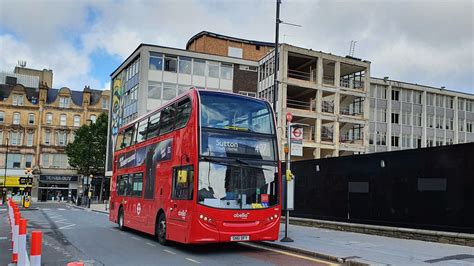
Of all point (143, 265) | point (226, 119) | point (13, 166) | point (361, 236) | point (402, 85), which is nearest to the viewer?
point (143, 265)

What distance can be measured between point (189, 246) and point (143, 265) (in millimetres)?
3737

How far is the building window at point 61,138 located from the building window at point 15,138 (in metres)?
5.39

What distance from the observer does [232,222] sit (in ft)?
40.7

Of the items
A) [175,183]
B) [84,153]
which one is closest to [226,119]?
[175,183]

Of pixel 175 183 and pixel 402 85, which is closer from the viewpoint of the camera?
pixel 175 183

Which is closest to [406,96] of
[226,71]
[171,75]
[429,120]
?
[429,120]

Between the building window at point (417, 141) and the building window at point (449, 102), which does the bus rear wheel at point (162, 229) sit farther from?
the building window at point (449, 102)

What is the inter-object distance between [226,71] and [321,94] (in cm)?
1064

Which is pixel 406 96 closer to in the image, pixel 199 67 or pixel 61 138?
pixel 199 67

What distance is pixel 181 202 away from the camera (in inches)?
509

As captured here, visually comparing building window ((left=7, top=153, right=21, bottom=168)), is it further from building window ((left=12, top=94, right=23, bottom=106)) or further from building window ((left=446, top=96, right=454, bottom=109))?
building window ((left=446, top=96, right=454, bottom=109))

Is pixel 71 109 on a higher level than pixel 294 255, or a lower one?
higher

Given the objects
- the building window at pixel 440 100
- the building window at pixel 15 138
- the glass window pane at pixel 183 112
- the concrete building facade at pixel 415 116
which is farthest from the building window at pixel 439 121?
the building window at pixel 15 138

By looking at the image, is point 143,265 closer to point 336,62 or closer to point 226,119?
point 226,119
